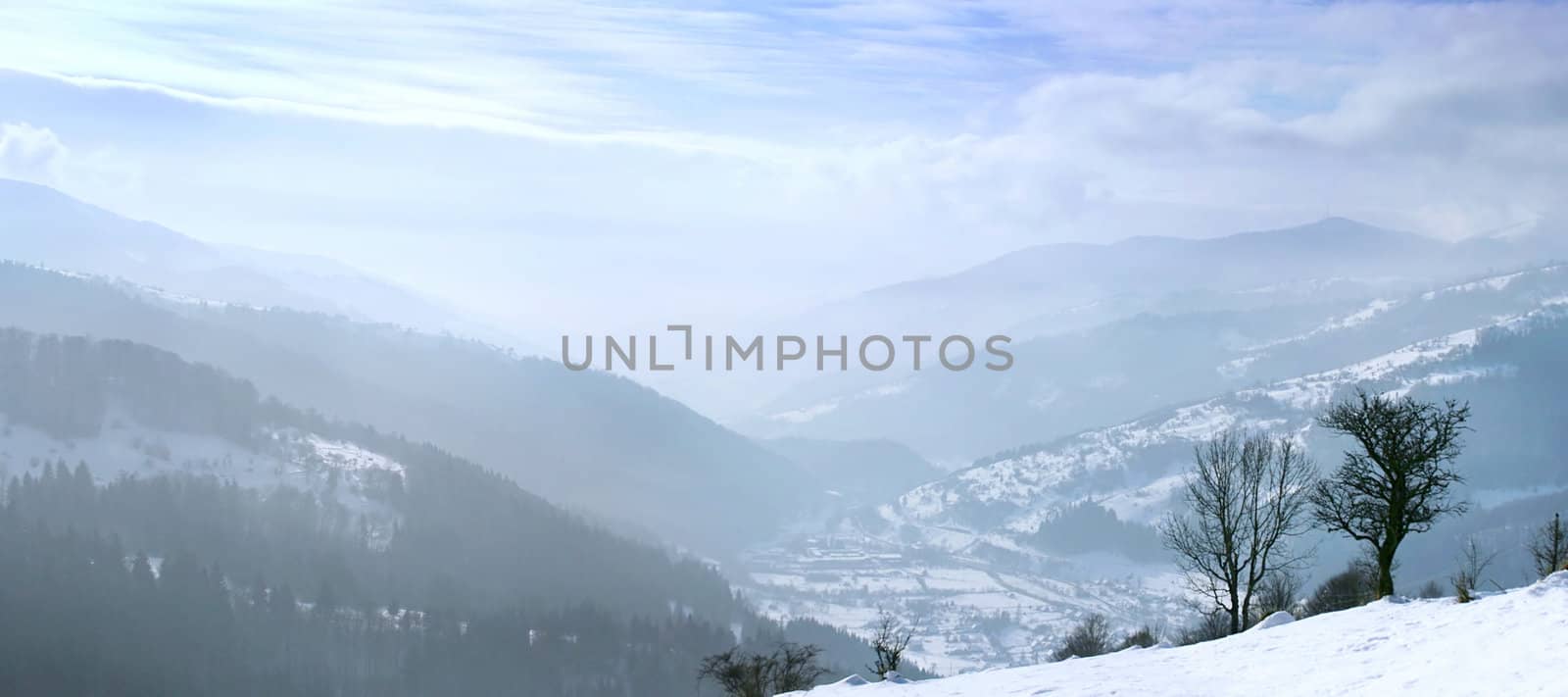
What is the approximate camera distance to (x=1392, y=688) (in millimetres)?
24156

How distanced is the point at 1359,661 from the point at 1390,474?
19.7 metres

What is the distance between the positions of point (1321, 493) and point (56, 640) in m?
179

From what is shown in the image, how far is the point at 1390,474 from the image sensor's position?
44125mm

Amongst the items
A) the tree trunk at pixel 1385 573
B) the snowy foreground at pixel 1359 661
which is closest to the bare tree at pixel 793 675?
the snowy foreground at pixel 1359 661

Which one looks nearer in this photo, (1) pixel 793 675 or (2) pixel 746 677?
(2) pixel 746 677

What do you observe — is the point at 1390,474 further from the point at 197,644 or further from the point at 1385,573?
the point at 197,644

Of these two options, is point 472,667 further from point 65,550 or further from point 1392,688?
point 1392,688

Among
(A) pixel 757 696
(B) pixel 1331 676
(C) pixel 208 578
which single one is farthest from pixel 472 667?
(B) pixel 1331 676

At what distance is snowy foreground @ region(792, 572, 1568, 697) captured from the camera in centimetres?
2356

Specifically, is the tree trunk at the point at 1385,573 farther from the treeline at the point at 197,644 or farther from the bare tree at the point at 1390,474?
the treeline at the point at 197,644

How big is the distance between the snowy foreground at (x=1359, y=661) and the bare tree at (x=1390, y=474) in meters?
12.8

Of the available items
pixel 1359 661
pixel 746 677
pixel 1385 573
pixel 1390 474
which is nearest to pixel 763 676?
pixel 746 677

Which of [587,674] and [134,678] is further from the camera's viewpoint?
[587,674]

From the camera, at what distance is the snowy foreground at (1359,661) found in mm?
23562
